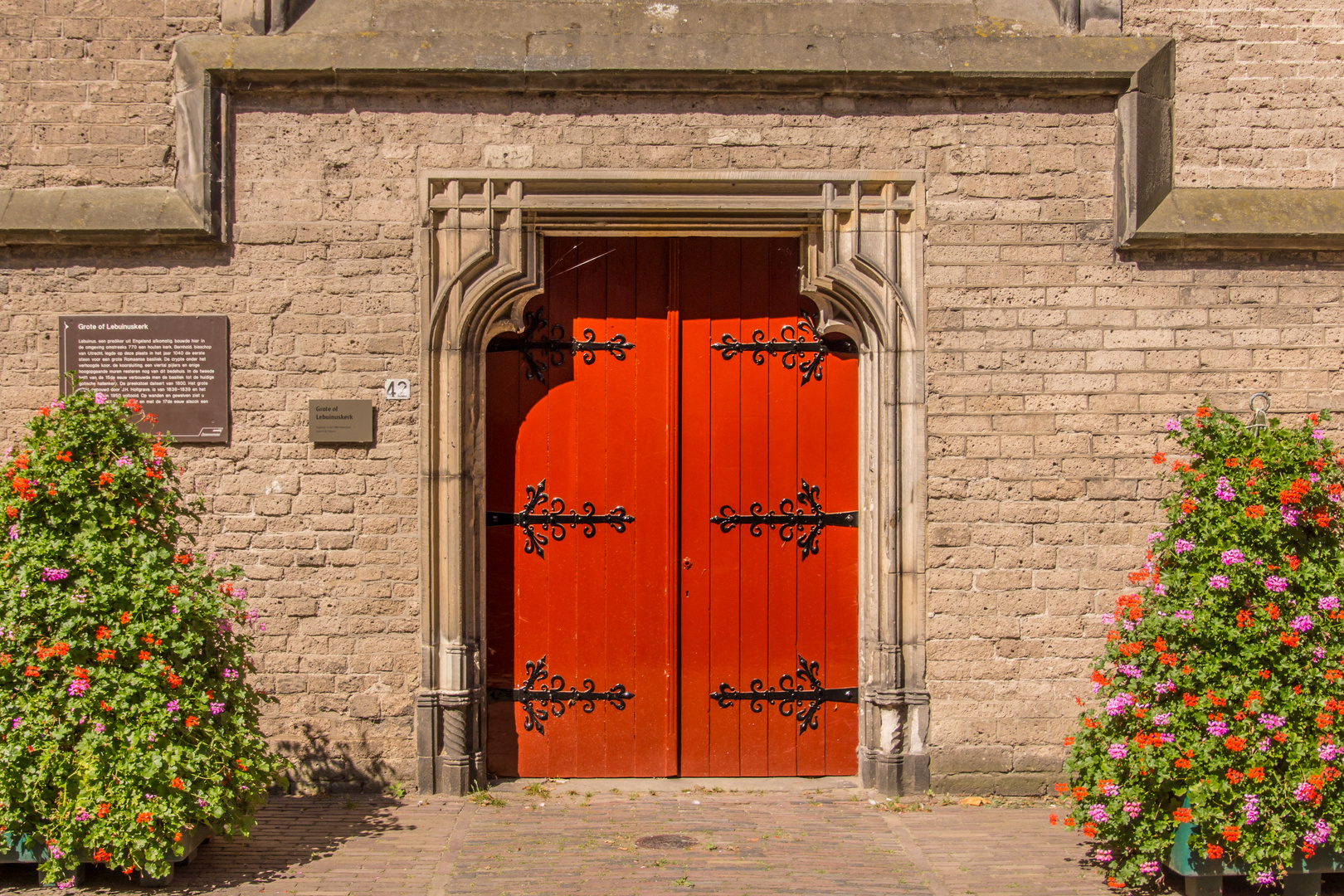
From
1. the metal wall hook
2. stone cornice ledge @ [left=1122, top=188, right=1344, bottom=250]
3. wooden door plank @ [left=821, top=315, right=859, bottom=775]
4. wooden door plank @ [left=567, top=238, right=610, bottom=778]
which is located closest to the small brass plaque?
wooden door plank @ [left=567, top=238, right=610, bottom=778]

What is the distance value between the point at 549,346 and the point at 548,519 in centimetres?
94

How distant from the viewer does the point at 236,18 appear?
5.26 m

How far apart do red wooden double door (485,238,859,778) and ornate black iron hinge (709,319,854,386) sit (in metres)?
0.01

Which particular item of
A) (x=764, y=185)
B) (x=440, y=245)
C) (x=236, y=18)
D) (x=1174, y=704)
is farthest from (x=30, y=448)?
(x=1174, y=704)

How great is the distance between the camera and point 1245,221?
5.27 metres

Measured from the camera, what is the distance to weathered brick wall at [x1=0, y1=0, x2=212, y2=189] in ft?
17.3

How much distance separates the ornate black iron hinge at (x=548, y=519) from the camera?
18.1 feet

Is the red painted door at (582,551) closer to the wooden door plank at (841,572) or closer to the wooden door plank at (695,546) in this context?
the wooden door plank at (695,546)

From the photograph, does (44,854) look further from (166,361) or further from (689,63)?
(689,63)

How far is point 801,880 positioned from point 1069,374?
2.91 meters

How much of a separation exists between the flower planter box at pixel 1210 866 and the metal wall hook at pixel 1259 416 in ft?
5.57

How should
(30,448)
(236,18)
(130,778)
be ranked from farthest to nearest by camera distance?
(236,18), (30,448), (130,778)

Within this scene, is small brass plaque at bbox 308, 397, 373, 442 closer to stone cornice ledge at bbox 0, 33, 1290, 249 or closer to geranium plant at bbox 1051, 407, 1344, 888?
stone cornice ledge at bbox 0, 33, 1290, 249

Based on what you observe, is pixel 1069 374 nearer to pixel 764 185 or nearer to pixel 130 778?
pixel 764 185
